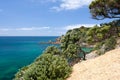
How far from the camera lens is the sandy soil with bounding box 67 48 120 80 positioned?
1372cm

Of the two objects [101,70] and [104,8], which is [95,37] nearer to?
[104,8]

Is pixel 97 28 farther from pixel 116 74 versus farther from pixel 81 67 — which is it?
pixel 116 74

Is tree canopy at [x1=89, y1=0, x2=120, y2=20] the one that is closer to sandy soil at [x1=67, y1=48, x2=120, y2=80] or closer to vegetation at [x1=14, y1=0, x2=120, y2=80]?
vegetation at [x1=14, y1=0, x2=120, y2=80]

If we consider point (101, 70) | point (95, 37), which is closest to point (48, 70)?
point (101, 70)

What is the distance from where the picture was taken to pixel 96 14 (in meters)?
31.1

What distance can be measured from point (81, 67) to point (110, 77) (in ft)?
12.5

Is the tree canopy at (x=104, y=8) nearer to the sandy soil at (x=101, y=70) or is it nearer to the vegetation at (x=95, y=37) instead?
the vegetation at (x=95, y=37)

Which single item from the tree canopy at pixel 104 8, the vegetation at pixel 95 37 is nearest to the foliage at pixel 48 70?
the vegetation at pixel 95 37

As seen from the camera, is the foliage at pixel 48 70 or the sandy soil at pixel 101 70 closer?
the sandy soil at pixel 101 70

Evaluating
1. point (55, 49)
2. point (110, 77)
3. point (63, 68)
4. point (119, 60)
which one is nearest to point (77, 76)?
point (63, 68)

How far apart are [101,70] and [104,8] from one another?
17560 millimetres

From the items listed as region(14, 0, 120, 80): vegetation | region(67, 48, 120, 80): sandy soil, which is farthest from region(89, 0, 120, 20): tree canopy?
region(67, 48, 120, 80): sandy soil

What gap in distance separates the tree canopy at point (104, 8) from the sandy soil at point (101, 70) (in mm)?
13650

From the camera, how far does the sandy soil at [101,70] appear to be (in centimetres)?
1372
